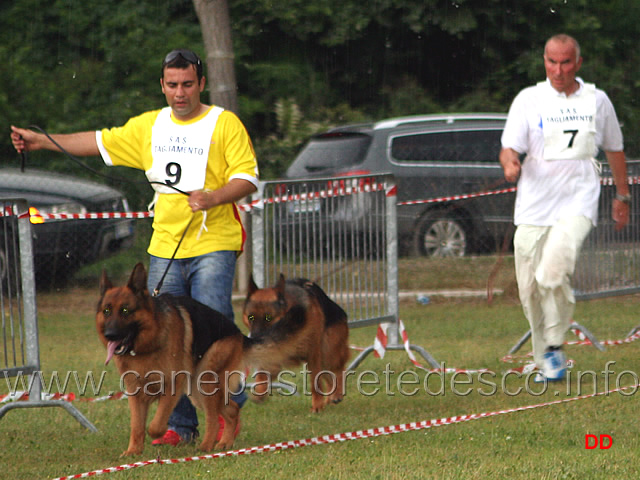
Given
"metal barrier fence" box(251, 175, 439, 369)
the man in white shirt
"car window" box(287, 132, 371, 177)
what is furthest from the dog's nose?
"car window" box(287, 132, 371, 177)

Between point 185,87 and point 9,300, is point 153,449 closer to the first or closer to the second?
point 9,300

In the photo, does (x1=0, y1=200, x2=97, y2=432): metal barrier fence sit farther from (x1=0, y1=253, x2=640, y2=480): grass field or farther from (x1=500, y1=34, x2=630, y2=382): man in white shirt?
(x1=500, y1=34, x2=630, y2=382): man in white shirt

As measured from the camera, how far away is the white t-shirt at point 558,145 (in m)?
7.30

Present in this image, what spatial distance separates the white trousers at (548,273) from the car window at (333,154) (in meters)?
6.29

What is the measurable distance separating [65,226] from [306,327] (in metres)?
5.20

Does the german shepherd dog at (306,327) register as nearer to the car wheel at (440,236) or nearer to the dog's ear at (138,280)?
A: the dog's ear at (138,280)

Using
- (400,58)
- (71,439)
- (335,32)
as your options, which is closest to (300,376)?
(71,439)

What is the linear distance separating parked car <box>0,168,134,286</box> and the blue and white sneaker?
510 centimetres

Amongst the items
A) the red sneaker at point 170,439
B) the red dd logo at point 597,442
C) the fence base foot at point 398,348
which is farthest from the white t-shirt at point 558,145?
the red sneaker at point 170,439

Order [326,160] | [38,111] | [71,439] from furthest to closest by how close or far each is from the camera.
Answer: [38,111] < [326,160] < [71,439]

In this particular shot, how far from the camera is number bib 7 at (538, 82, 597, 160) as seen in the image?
7.29m

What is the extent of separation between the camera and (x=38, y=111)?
17094 mm

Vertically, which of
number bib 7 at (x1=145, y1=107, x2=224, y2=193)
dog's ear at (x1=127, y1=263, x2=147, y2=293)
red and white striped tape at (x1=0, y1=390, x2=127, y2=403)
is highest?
number bib 7 at (x1=145, y1=107, x2=224, y2=193)

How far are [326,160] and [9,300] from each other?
7.59m
